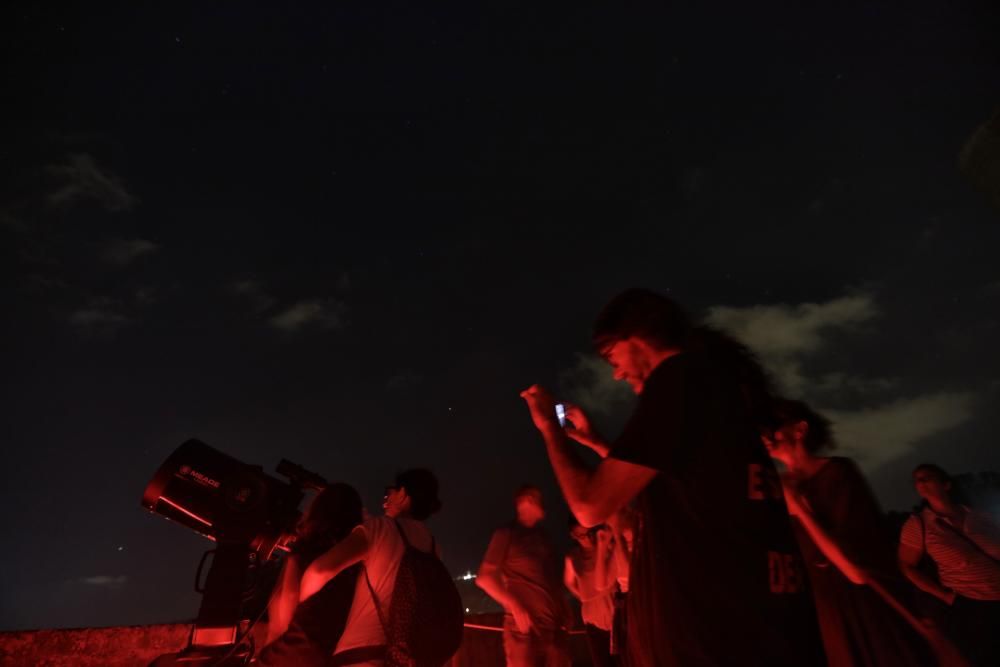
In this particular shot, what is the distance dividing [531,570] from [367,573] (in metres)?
3.00

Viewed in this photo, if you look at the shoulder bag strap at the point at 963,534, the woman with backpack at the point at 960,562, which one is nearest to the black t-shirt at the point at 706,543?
the woman with backpack at the point at 960,562

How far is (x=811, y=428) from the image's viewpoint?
10.8ft

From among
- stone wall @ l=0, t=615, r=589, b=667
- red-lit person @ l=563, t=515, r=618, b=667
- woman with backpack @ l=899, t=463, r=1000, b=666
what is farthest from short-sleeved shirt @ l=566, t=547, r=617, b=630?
stone wall @ l=0, t=615, r=589, b=667

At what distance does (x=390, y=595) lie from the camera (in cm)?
250

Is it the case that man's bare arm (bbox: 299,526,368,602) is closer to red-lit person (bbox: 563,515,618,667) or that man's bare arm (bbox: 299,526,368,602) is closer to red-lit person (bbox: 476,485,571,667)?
red-lit person (bbox: 476,485,571,667)

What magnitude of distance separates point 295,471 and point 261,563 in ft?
1.52

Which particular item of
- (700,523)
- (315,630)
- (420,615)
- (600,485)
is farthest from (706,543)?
(315,630)

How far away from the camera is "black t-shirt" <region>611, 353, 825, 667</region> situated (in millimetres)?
1433

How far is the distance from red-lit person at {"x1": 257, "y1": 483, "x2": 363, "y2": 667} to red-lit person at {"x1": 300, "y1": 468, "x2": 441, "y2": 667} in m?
0.08

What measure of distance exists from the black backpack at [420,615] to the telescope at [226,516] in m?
0.58

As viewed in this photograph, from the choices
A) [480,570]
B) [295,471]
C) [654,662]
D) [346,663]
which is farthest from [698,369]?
[480,570]

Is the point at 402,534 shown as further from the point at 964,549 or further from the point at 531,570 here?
the point at 964,549

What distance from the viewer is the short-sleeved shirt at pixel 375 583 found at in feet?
7.80

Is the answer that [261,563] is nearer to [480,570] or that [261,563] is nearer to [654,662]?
[654,662]
